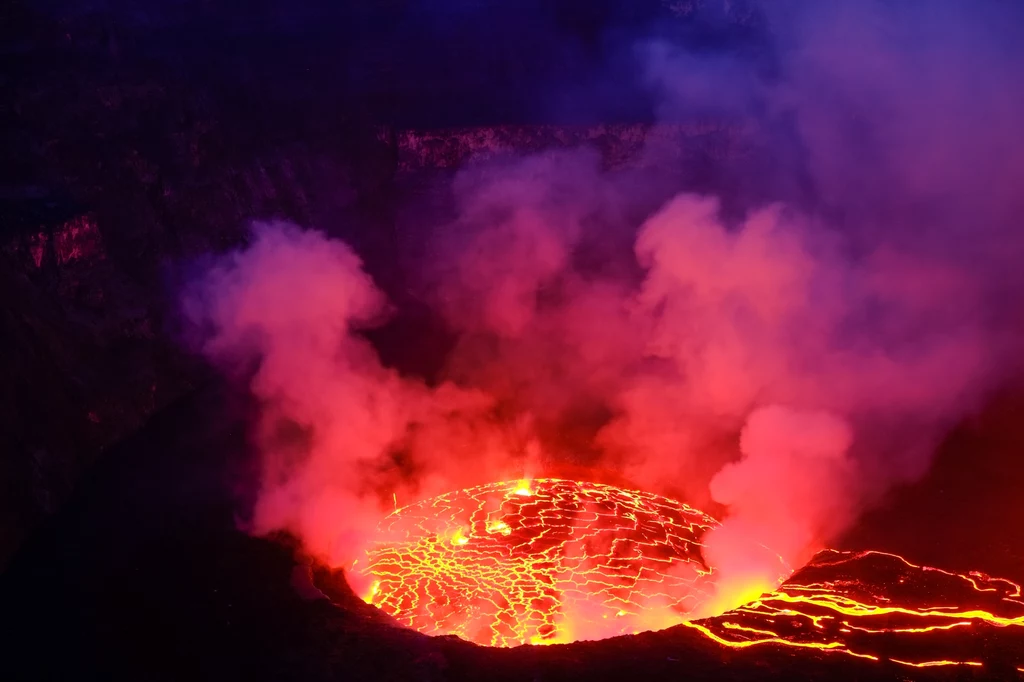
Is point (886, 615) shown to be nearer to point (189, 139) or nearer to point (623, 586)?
point (623, 586)

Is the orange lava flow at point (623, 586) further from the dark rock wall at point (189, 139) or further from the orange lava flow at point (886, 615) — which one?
the dark rock wall at point (189, 139)

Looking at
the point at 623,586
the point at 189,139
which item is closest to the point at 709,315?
the point at 623,586

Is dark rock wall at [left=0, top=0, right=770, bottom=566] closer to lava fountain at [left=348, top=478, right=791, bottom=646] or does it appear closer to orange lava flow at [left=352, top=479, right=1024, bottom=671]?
lava fountain at [left=348, top=478, right=791, bottom=646]

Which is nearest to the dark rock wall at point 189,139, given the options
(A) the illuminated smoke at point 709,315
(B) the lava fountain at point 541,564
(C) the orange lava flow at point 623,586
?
(A) the illuminated smoke at point 709,315

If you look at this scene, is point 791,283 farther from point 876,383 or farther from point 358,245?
point 358,245

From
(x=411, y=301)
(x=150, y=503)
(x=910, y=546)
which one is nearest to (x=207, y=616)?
(x=150, y=503)

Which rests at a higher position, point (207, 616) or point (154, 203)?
point (154, 203)

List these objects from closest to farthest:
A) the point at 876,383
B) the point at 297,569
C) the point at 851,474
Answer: the point at 297,569, the point at 851,474, the point at 876,383
